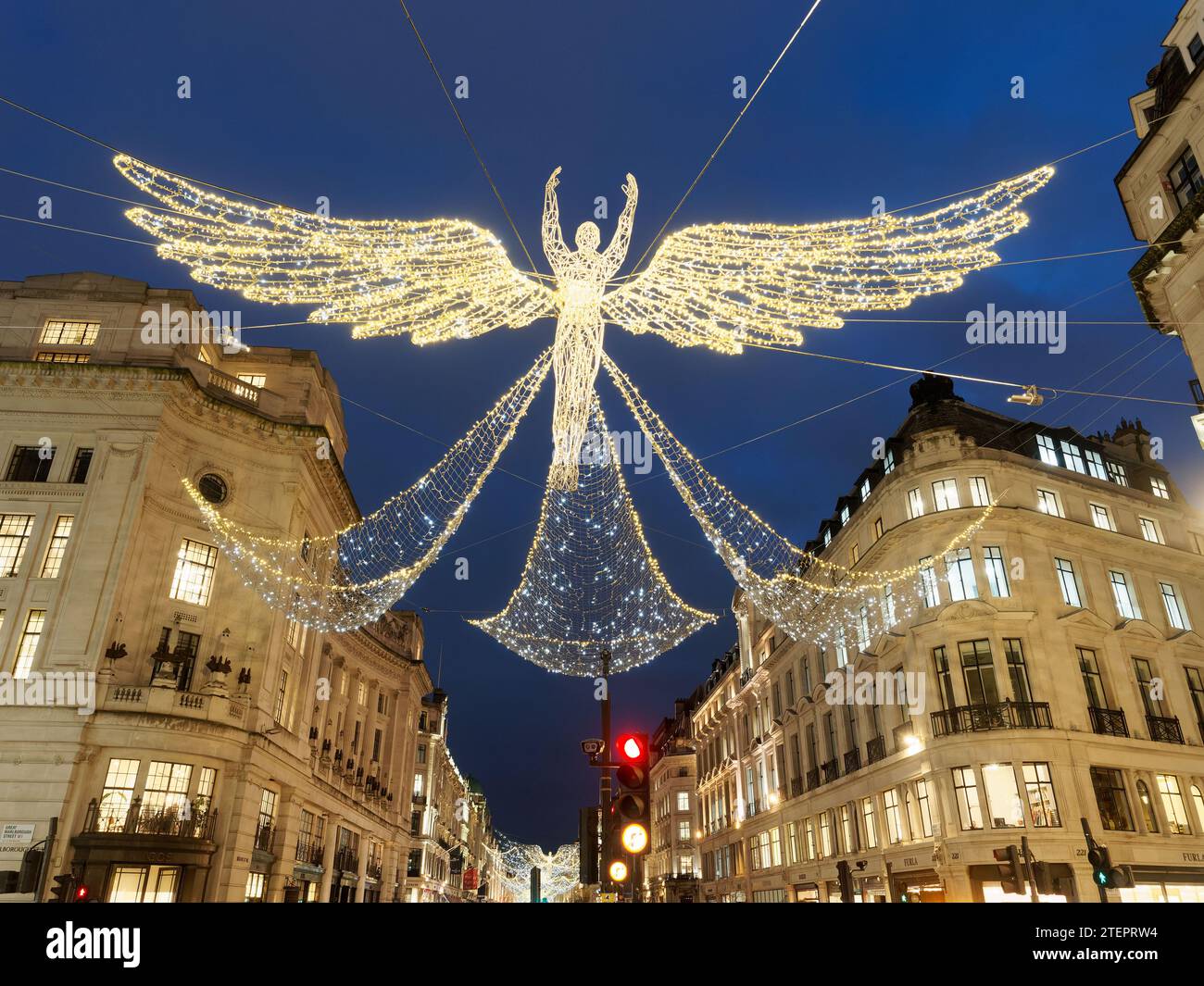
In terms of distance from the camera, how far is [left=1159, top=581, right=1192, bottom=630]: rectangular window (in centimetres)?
3232

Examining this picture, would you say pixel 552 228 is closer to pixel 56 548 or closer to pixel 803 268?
pixel 803 268

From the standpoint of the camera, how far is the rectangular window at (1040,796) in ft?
81.9

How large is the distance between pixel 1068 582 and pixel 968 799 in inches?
394

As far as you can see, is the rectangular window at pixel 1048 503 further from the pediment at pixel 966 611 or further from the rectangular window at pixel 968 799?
the rectangular window at pixel 968 799

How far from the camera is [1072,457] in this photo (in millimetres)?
33406

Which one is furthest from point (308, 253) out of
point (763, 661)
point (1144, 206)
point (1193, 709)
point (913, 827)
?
point (763, 661)

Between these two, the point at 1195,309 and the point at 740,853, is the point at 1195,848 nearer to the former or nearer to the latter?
the point at 1195,309

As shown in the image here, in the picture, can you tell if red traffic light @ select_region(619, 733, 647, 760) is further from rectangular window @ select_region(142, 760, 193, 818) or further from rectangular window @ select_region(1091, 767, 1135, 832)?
rectangular window @ select_region(1091, 767, 1135, 832)

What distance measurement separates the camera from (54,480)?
26.1 meters

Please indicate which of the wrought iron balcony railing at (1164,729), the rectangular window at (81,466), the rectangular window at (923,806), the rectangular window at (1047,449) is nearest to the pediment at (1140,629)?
the wrought iron balcony railing at (1164,729)

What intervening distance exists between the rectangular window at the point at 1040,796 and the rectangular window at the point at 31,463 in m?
34.8

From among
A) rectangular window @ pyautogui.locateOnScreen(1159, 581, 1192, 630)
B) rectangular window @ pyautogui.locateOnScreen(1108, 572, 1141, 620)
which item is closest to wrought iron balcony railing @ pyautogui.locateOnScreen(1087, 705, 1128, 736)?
rectangular window @ pyautogui.locateOnScreen(1108, 572, 1141, 620)

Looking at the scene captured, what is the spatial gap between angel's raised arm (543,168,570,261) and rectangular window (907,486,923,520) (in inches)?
910

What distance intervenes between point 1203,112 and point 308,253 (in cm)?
2339
